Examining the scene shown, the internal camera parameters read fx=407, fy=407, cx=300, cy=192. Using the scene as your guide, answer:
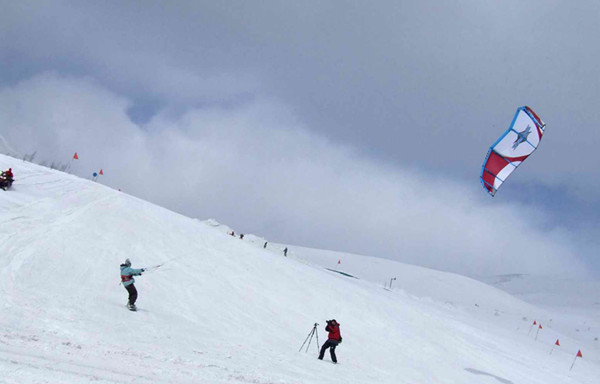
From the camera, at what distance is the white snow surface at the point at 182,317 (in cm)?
769

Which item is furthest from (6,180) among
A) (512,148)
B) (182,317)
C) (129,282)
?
(512,148)

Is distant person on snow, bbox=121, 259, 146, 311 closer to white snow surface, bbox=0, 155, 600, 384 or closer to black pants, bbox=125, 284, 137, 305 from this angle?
black pants, bbox=125, 284, 137, 305

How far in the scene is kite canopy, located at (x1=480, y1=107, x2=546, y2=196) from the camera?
17438 mm

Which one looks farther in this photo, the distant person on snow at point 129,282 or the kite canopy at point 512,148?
the kite canopy at point 512,148

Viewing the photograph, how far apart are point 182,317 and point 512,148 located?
1542 cm

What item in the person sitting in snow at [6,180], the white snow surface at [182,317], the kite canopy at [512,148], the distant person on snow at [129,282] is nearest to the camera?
the white snow surface at [182,317]

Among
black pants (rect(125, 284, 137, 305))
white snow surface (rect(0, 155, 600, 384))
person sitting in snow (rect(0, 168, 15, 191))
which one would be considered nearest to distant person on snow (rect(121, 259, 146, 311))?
black pants (rect(125, 284, 137, 305))

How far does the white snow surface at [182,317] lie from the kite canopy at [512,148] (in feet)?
27.6

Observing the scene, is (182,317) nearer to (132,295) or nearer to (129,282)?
(132,295)

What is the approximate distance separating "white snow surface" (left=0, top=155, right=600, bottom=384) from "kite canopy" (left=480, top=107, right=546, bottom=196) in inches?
331

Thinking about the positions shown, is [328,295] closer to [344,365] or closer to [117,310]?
[344,365]

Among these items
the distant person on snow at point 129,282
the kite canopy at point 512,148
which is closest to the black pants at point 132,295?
the distant person on snow at point 129,282

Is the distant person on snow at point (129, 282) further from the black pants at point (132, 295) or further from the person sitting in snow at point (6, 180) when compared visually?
the person sitting in snow at point (6, 180)

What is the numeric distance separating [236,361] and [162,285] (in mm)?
7777
